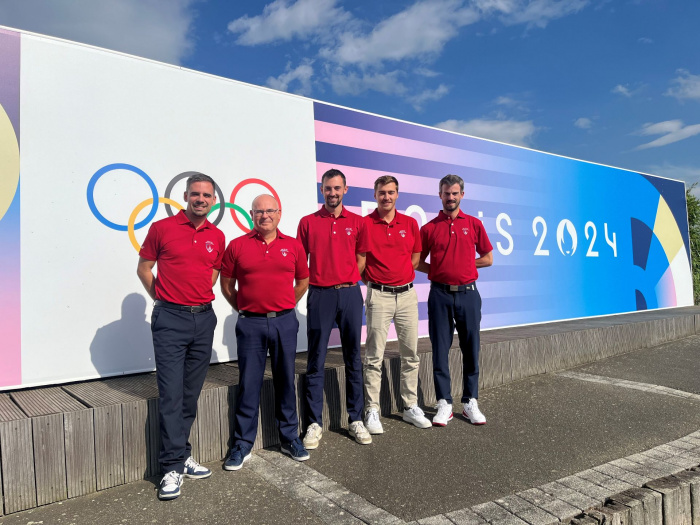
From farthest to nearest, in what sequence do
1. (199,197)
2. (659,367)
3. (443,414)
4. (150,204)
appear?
1. (659,367)
2. (150,204)
3. (443,414)
4. (199,197)

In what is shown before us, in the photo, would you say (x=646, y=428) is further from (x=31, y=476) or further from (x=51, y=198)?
(x=51, y=198)

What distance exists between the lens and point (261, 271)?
2.94 m

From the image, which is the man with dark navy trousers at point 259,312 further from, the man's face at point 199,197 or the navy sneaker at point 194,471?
the man's face at point 199,197

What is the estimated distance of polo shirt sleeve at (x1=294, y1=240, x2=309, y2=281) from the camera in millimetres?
3121

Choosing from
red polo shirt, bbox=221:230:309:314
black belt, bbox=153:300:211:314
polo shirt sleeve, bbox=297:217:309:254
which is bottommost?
black belt, bbox=153:300:211:314

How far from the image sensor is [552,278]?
23.4ft

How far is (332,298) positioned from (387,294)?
1.58ft

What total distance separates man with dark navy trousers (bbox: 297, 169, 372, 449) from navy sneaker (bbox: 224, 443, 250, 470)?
1.36ft

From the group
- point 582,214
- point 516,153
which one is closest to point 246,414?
point 516,153

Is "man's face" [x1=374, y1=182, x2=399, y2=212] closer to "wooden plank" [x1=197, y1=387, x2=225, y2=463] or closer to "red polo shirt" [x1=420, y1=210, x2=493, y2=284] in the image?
"red polo shirt" [x1=420, y1=210, x2=493, y2=284]

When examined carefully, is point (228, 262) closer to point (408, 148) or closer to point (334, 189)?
point (334, 189)

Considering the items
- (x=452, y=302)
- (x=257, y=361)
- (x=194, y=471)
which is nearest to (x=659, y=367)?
(x=452, y=302)

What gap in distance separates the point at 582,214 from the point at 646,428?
4723 millimetres

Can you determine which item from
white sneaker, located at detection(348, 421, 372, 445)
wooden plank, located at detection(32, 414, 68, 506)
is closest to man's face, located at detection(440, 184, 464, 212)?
white sneaker, located at detection(348, 421, 372, 445)
